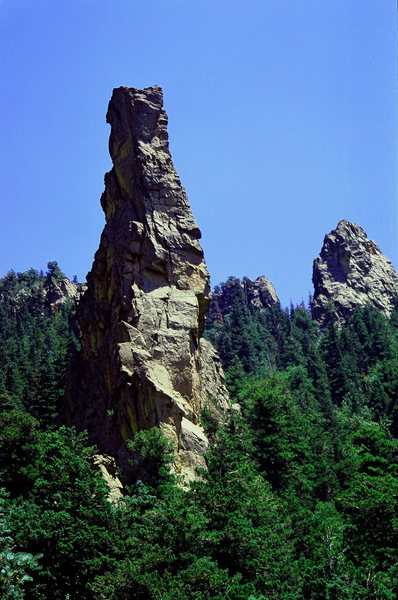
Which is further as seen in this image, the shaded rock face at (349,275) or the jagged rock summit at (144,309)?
the shaded rock face at (349,275)

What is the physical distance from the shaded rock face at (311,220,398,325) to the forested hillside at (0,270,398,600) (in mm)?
52834

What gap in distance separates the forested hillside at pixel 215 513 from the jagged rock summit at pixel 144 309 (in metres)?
3.12

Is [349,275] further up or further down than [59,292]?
further up

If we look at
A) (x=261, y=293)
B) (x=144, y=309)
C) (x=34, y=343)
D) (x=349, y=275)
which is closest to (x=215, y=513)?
(x=144, y=309)

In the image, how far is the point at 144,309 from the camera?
4869 centimetres

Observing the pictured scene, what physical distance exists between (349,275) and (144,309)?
3186 inches

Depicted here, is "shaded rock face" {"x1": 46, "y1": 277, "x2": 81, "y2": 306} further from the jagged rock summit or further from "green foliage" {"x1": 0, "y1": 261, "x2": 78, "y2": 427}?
the jagged rock summit

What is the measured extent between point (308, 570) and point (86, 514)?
8951mm

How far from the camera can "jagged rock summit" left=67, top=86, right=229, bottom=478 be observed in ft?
150

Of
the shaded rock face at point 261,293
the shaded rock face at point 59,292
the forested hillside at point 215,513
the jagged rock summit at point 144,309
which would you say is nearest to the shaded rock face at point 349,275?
the shaded rock face at point 261,293

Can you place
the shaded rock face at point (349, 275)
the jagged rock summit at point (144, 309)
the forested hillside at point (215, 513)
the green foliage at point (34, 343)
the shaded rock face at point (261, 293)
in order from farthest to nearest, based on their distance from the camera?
the shaded rock face at point (261, 293) < the shaded rock face at point (349, 275) < the green foliage at point (34, 343) < the jagged rock summit at point (144, 309) < the forested hillside at point (215, 513)

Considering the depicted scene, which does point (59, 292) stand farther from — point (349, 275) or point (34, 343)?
point (349, 275)

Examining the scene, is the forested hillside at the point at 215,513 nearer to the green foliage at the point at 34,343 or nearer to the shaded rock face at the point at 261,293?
the green foliage at the point at 34,343

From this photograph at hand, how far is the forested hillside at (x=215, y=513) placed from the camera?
98.6ft
